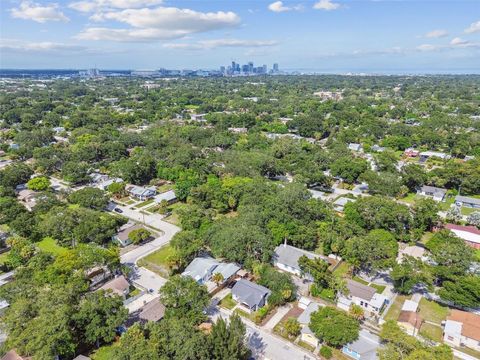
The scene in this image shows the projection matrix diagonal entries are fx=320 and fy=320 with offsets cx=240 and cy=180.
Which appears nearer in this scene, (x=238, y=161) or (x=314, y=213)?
(x=314, y=213)

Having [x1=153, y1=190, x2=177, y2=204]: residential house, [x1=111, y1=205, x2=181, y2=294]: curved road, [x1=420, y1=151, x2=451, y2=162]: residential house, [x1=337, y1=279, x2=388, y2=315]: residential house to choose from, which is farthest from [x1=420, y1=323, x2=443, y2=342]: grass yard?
[x1=420, y1=151, x2=451, y2=162]: residential house

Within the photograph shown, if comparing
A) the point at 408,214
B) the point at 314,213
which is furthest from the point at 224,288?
the point at 408,214

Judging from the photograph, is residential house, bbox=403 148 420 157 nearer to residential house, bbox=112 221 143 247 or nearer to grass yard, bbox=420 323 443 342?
grass yard, bbox=420 323 443 342

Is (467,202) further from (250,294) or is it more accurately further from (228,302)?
(228,302)

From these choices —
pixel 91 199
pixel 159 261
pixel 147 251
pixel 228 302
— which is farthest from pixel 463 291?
pixel 91 199

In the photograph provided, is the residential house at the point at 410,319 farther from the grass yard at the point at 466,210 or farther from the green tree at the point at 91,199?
the green tree at the point at 91,199

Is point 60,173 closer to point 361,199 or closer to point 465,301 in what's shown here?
point 361,199
